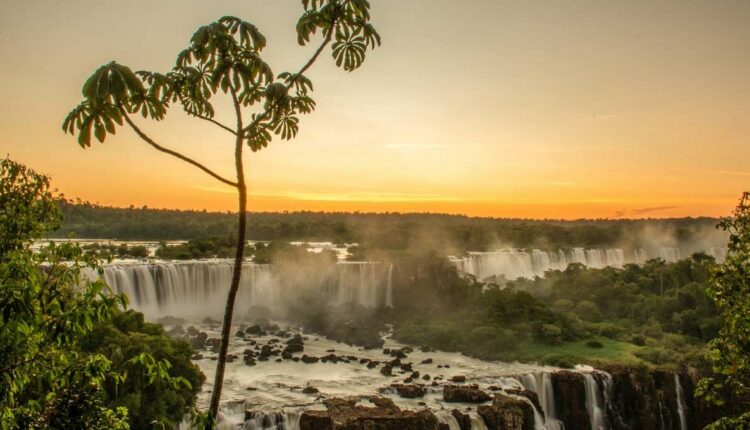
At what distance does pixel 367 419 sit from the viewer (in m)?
18.8

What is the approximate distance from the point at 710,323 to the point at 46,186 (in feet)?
120

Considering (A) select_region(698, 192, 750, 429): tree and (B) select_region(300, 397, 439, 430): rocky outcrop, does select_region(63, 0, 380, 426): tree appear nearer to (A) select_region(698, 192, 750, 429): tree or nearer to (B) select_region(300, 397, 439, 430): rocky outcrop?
(A) select_region(698, 192, 750, 429): tree

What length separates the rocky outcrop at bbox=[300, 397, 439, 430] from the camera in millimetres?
18656

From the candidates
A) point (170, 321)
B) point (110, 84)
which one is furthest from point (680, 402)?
point (110, 84)

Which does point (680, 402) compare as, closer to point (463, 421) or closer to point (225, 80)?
point (463, 421)

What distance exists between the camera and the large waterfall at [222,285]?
121ft

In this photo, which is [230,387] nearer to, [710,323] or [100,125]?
[100,125]

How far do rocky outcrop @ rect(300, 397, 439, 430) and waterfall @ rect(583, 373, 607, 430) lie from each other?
31.0 feet

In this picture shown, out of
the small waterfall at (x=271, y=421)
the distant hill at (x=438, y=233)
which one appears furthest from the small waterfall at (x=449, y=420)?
the distant hill at (x=438, y=233)

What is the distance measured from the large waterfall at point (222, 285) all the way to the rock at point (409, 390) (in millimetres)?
19964

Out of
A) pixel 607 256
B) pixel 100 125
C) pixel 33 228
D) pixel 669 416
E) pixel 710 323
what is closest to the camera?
pixel 100 125

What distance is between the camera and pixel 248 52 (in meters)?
4.77

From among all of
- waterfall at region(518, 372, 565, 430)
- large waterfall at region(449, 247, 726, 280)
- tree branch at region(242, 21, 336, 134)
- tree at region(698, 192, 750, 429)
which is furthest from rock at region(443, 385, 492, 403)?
large waterfall at region(449, 247, 726, 280)

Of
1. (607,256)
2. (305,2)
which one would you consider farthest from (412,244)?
(305,2)
